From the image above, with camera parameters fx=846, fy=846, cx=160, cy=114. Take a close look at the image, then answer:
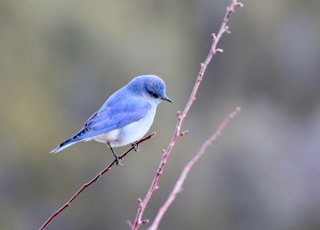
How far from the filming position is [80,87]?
1392cm

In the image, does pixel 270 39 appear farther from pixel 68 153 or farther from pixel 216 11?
pixel 68 153

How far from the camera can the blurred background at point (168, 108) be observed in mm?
13562

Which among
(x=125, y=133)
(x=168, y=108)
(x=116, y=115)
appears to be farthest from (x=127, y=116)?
(x=168, y=108)

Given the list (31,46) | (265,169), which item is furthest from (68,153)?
(265,169)

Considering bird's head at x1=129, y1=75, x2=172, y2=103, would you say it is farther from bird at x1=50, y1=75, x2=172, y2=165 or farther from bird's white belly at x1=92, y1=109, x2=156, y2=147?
bird's white belly at x1=92, y1=109, x2=156, y2=147

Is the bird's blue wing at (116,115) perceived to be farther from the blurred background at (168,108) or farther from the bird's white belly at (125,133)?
the blurred background at (168,108)

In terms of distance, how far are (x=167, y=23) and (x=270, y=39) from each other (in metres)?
2.16

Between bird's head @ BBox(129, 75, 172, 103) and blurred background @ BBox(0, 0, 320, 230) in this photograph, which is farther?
blurred background @ BBox(0, 0, 320, 230)

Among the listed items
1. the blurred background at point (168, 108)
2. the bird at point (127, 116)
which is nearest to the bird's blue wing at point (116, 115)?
the bird at point (127, 116)

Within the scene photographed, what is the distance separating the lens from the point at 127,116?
3.93m

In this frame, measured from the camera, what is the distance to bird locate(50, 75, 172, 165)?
377 cm

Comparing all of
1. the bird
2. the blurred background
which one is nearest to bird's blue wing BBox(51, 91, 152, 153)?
the bird

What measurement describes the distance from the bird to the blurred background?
29.7ft

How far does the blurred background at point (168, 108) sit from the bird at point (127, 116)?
9061 mm
